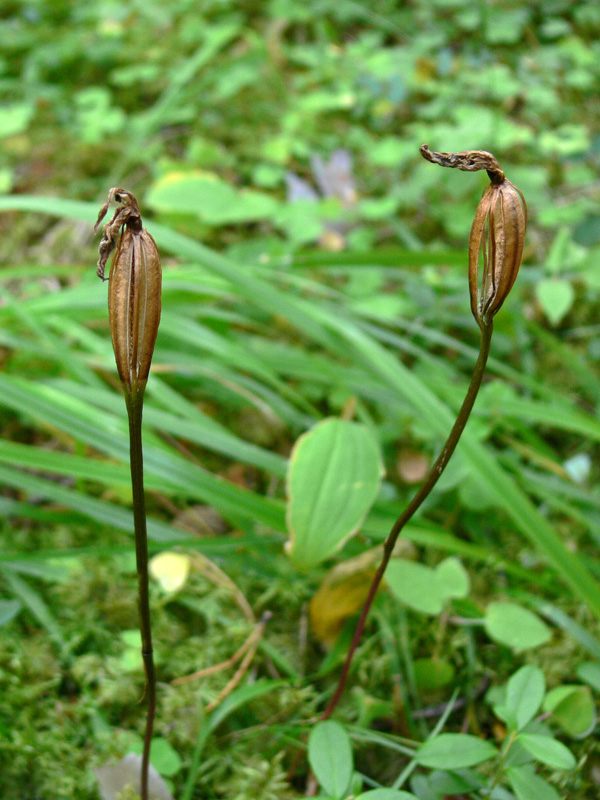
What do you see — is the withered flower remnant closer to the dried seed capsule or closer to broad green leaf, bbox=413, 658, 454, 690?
the dried seed capsule

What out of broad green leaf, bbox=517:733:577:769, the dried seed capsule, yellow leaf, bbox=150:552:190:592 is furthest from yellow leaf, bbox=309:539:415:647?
the dried seed capsule

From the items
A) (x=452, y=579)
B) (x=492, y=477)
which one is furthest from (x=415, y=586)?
(x=492, y=477)

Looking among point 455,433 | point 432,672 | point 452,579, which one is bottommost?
point 432,672

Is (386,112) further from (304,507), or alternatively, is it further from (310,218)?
(304,507)

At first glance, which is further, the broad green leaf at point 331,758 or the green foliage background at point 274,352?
the green foliage background at point 274,352

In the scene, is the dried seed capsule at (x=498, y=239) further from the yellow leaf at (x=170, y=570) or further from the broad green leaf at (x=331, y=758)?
the yellow leaf at (x=170, y=570)

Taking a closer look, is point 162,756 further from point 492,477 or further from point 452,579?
point 492,477

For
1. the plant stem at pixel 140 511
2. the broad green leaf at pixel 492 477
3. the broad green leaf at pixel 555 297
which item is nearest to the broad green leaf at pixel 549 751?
the broad green leaf at pixel 492 477
